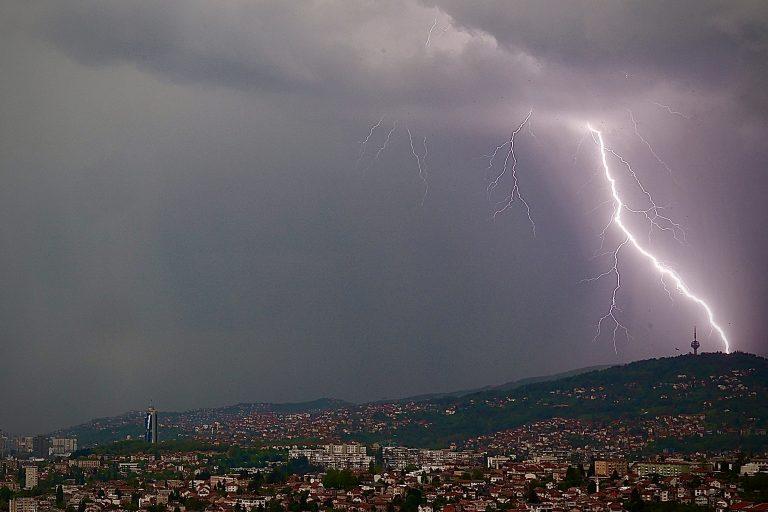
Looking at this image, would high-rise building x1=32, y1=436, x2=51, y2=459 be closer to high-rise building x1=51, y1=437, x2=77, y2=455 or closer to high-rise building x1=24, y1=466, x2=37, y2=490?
high-rise building x1=51, y1=437, x2=77, y2=455

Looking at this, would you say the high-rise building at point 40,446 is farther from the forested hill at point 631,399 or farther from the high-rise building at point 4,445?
the forested hill at point 631,399

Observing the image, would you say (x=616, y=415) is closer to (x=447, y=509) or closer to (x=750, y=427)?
(x=750, y=427)

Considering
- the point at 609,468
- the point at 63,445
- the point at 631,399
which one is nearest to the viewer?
the point at 609,468

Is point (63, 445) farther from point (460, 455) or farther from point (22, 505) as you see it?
point (22, 505)

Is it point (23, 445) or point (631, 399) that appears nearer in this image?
point (631, 399)

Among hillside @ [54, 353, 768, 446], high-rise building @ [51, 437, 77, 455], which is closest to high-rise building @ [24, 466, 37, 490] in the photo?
hillside @ [54, 353, 768, 446]

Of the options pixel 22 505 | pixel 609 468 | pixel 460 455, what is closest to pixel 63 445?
pixel 460 455

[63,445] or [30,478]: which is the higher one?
[63,445]


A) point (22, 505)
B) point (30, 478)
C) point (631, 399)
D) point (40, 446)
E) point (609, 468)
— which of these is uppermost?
point (631, 399)

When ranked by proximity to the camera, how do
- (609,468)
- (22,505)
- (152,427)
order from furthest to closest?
(152,427)
(609,468)
(22,505)
